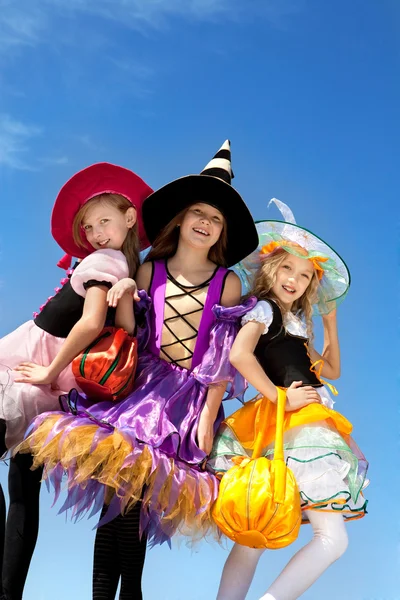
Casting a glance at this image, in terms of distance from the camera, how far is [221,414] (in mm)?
3826

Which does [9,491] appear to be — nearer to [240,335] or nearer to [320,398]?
[240,335]

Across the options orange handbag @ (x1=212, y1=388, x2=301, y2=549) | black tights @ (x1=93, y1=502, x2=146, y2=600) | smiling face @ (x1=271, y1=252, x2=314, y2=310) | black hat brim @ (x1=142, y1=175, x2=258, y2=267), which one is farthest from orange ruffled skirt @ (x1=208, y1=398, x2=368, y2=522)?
black hat brim @ (x1=142, y1=175, x2=258, y2=267)

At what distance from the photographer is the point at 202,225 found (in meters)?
3.98

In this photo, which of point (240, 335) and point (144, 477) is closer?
point (144, 477)

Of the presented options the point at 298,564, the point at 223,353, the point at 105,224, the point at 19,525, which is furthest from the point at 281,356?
the point at 19,525

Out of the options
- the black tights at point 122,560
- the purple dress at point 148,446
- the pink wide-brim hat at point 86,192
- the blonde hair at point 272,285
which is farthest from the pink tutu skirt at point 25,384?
the blonde hair at point 272,285

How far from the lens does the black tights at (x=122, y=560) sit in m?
3.44

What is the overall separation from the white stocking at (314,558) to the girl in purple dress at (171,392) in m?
0.42

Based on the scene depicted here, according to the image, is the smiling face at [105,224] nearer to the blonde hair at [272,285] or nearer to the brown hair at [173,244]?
the brown hair at [173,244]

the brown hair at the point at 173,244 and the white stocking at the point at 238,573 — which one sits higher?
the brown hair at the point at 173,244

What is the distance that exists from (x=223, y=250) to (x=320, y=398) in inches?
38.7

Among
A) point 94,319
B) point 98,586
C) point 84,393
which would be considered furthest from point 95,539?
point 94,319

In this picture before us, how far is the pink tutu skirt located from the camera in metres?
3.58

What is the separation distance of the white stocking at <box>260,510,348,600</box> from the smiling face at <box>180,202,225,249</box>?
1493 millimetres
